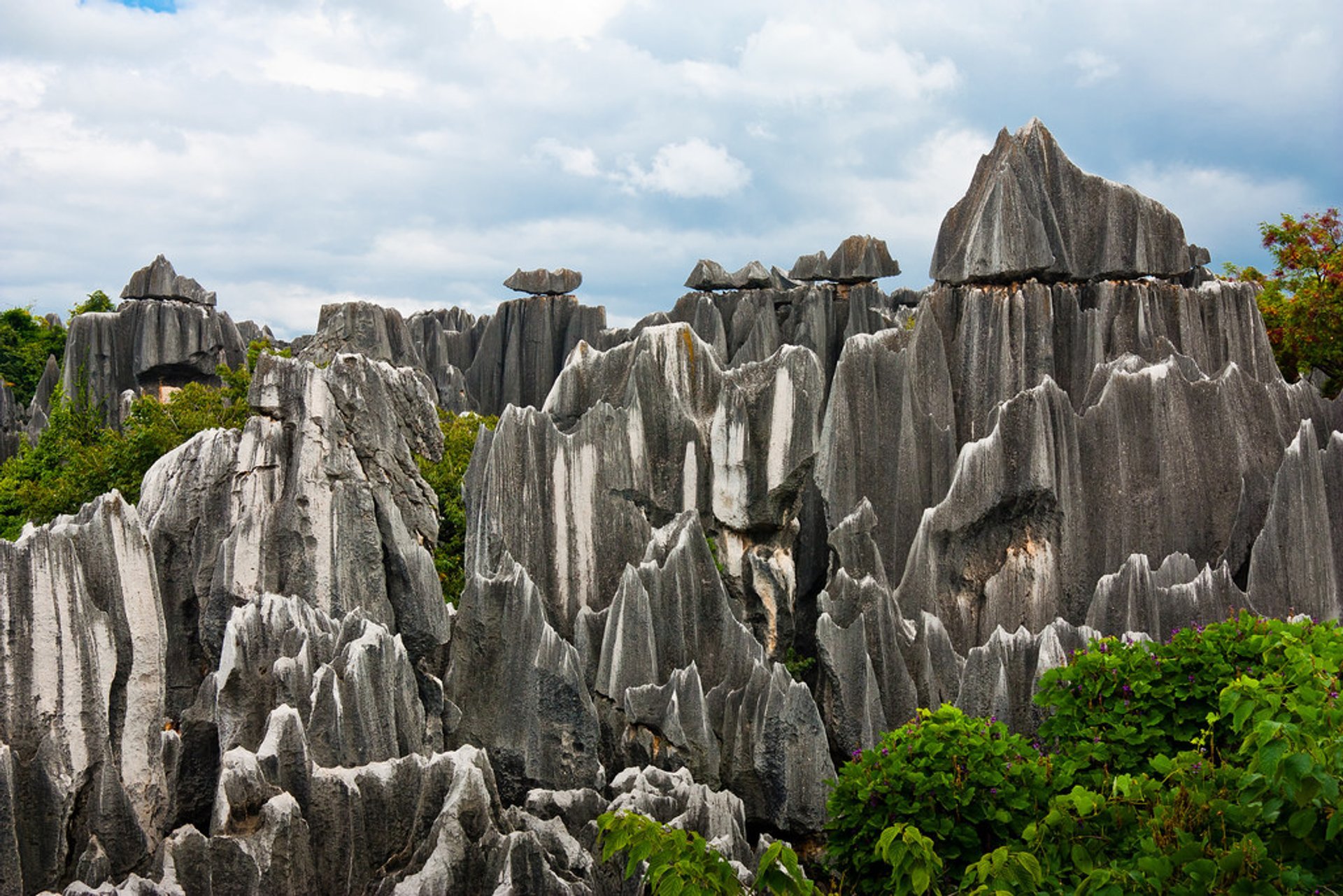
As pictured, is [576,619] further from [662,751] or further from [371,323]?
[371,323]

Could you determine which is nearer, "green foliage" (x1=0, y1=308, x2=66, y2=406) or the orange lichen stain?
the orange lichen stain

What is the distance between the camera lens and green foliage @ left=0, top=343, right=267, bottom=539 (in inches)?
827

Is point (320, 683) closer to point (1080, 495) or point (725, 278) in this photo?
point (1080, 495)

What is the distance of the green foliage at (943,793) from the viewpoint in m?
9.77

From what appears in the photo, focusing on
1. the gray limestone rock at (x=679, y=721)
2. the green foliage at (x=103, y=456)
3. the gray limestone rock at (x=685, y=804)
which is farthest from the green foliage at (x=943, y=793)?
the green foliage at (x=103, y=456)

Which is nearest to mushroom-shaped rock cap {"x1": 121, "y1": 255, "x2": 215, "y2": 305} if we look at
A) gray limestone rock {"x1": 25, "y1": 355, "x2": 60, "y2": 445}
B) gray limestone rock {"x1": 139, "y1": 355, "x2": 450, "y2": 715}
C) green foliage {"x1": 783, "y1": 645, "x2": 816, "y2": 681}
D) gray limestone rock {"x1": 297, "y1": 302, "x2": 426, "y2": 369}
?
gray limestone rock {"x1": 25, "y1": 355, "x2": 60, "y2": 445}

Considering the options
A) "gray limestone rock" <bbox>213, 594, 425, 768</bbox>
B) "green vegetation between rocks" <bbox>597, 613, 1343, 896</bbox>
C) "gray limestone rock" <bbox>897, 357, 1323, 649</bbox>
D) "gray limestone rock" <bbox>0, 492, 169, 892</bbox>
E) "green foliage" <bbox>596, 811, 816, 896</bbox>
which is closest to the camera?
"green vegetation between rocks" <bbox>597, 613, 1343, 896</bbox>

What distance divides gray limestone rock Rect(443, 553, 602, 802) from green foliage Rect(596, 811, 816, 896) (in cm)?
624

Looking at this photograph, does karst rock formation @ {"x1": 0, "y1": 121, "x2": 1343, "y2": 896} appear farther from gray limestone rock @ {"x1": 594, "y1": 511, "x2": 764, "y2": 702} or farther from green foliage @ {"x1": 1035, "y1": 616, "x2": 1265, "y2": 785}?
green foliage @ {"x1": 1035, "y1": 616, "x2": 1265, "y2": 785}

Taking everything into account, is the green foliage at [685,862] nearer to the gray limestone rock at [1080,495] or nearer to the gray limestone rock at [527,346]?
the gray limestone rock at [1080,495]

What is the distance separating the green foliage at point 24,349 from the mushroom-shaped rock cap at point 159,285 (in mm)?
9965

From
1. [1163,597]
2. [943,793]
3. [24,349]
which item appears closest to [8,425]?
[24,349]

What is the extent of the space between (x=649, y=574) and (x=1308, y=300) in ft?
Answer: 54.5

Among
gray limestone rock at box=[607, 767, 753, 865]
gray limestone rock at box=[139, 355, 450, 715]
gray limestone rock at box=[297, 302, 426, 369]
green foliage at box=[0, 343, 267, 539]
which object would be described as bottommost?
gray limestone rock at box=[607, 767, 753, 865]
